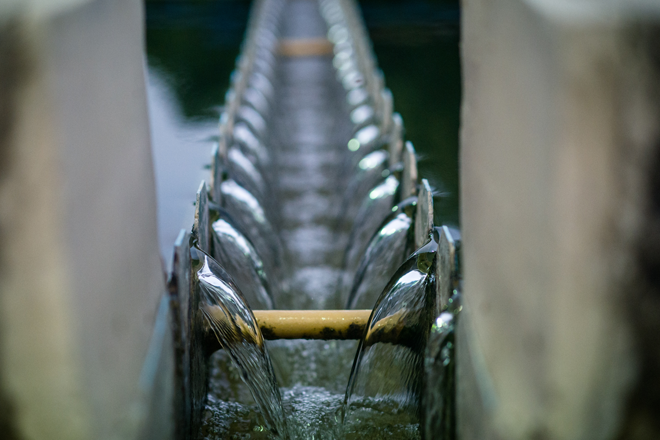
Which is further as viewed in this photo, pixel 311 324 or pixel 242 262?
pixel 242 262

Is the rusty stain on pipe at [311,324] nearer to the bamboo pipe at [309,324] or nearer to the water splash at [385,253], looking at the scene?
the bamboo pipe at [309,324]

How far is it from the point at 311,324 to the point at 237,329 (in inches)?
6.7

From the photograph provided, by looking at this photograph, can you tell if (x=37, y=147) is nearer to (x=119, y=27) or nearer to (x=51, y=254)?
(x=51, y=254)

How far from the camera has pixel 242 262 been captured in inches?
55.3

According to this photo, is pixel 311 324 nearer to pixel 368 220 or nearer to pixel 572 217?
pixel 368 220

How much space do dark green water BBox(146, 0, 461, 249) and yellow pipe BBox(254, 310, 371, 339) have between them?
0.24 m

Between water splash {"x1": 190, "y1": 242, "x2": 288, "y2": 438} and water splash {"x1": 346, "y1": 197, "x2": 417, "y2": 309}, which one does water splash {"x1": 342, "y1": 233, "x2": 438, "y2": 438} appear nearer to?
water splash {"x1": 190, "y1": 242, "x2": 288, "y2": 438}

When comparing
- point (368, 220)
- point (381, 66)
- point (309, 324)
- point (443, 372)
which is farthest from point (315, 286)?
point (381, 66)

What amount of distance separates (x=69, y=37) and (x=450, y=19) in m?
8.02

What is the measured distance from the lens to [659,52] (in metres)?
0.58

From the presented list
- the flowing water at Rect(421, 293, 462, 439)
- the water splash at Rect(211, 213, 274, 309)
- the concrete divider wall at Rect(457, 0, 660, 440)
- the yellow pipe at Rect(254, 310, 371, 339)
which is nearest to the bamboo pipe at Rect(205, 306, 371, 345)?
the yellow pipe at Rect(254, 310, 371, 339)

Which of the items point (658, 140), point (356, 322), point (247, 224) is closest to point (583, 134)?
point (658, 140)

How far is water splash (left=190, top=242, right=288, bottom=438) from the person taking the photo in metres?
1.05

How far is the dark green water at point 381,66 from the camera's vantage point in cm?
338
